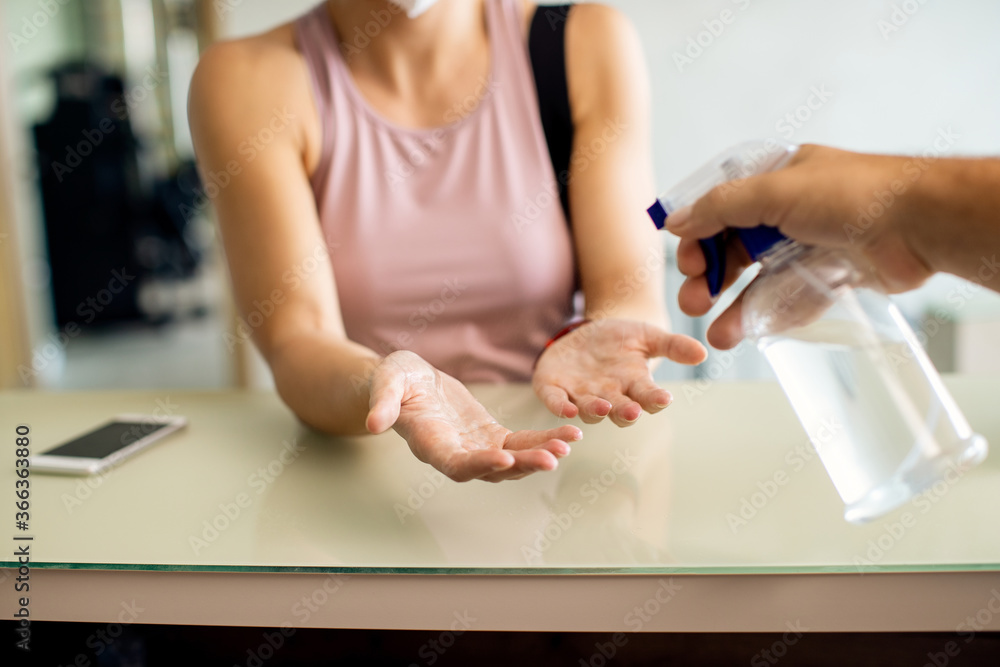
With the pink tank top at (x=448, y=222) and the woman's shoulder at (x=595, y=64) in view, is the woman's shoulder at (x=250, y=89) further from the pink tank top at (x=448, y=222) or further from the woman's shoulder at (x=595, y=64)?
the woman's shoulder at (x=595, y=64)

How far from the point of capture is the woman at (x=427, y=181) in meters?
0.94

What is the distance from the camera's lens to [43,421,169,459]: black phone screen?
73cm

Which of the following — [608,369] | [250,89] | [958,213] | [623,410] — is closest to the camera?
[958,213]

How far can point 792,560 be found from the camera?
0.47 metres

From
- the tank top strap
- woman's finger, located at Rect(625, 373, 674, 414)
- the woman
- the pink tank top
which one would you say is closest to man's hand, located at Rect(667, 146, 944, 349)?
woman's finger, located at Rect(625, 373, 674, 414)

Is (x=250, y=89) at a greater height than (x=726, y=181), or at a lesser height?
greater

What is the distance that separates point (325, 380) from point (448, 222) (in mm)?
354

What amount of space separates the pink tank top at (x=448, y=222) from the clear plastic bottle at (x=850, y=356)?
18.3 inches

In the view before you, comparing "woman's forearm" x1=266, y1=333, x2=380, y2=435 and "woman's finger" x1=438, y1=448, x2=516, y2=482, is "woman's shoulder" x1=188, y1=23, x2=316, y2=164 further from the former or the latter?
"woman's finger" x1=438, y1=448, x2=516, y2=482

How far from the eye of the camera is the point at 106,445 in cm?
75

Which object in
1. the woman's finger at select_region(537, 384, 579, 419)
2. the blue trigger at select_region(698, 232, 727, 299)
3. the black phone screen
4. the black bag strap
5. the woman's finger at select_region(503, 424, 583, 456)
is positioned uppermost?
the black bag strap

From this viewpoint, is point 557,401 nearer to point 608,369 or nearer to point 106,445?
point 608,369

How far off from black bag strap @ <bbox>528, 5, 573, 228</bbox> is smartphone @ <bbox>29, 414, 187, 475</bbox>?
62 cm

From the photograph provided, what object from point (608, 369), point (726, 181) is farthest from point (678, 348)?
point (726, 181)
